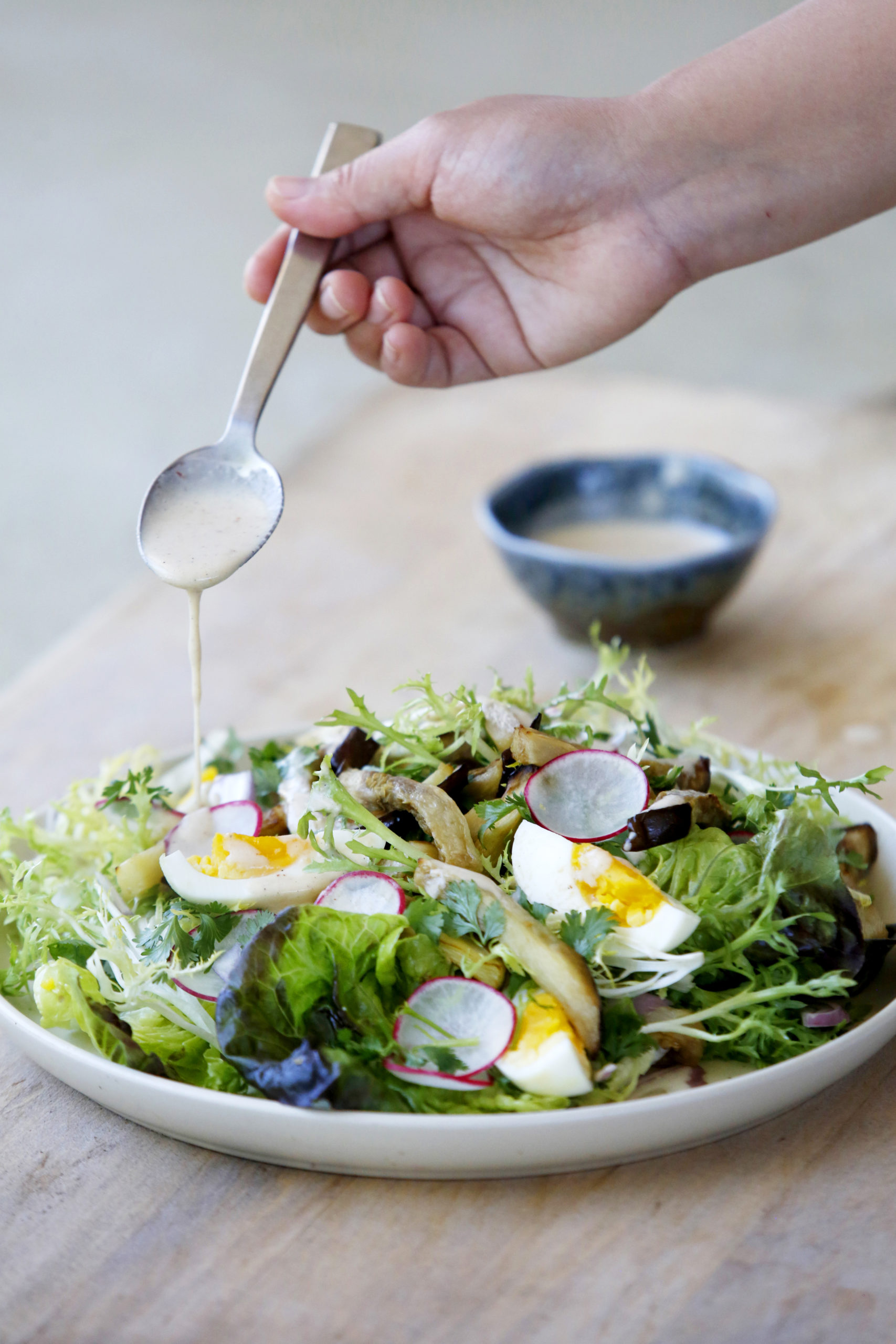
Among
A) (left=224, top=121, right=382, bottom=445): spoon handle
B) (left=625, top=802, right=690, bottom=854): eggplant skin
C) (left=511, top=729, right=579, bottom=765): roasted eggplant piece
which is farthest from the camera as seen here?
(left=224, top=121, right=382, bottom=445): spoon handle

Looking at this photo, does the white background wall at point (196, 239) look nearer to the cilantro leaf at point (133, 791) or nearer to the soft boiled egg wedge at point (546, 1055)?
the cilantro leaf at point (133, 791)

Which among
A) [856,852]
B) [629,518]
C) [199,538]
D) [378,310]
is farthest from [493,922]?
[629,518]

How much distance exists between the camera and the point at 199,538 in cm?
226

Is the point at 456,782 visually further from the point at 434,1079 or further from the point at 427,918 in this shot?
the point at 434,1079

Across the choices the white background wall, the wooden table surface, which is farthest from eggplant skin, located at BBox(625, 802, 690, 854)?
the white background wall

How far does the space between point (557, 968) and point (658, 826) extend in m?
0.29

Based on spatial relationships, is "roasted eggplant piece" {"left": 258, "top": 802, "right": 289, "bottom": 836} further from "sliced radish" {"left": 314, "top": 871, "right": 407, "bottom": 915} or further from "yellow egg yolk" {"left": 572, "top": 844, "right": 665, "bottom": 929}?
"yellow egg yolk" {"left": 572, "top": 844, "right": 665, "bottom": 929}

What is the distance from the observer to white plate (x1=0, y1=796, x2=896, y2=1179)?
1.51 metres

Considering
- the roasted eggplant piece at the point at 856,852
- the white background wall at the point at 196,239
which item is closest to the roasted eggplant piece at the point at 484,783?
the roasted eggplant piece at the point at 856,852

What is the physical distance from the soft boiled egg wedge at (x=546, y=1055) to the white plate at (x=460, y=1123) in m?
0.04

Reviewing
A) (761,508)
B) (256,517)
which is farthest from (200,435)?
(256,517)

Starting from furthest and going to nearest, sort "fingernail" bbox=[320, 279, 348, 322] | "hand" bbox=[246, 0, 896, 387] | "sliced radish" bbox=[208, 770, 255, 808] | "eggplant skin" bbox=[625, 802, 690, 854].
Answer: "fingernail" bbox=[320, 279, 348, 322]
"hand" bbox=[246, 0, 896, 387]
"sliced radish" bbox=[208, 770, 255, 808]
"eggplant skin" bbox=[625, 802, 690, 854]

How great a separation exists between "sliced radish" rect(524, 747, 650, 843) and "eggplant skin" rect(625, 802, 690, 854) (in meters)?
0.03

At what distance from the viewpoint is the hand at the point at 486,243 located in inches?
102
